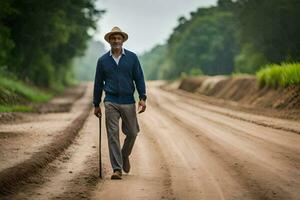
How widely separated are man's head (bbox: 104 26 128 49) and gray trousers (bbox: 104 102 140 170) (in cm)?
93

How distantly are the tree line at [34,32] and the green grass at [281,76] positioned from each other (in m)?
12.8

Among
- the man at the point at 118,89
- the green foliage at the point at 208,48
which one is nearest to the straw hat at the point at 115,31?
the man at the point at 118,89

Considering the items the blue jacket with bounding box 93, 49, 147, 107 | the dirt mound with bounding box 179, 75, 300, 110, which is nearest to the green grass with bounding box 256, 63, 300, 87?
the dirt mound with bounding box 179, 75, 300, 110

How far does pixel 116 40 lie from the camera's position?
8953mm

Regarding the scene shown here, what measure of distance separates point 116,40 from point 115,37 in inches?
2.0

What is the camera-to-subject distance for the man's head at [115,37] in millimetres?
8906

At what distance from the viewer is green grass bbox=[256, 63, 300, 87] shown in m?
22.3

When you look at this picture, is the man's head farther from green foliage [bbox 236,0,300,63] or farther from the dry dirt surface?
green foliage [bbox 236,0,300,63]

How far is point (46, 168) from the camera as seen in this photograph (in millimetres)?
9648

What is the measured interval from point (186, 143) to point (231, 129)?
10.0 feet

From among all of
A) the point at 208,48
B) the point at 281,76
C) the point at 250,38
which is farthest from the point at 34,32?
the point at 208,48

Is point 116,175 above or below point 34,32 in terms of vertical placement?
below

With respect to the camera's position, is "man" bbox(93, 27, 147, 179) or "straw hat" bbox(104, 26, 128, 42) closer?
"straw hat" bbox(104, 26, 128, 42)

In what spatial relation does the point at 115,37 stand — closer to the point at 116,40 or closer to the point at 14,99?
the point at 116,40
